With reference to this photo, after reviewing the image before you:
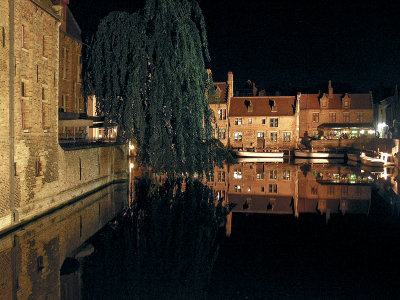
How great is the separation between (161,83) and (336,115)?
42.2 meters

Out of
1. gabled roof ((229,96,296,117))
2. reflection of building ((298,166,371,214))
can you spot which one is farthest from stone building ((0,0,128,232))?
gabled roof ((229,96,296,117))

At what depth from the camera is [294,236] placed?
35.6 feet

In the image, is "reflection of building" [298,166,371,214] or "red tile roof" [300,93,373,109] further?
"red tile roof" [300,93,373,109]

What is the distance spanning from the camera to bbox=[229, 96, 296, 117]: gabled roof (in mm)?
49781

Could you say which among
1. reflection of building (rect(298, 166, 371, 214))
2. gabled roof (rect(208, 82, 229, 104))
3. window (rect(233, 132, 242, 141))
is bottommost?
reflection of building (rect(298, 166, 371, 214))

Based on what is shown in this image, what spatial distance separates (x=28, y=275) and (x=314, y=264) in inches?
233

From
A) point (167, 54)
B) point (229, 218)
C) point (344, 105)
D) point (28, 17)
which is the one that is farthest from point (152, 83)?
point (344, 105)

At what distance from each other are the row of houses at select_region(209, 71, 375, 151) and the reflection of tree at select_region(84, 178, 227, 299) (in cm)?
→ 3488

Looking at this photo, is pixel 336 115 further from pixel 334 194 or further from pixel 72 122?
pixel 72 122

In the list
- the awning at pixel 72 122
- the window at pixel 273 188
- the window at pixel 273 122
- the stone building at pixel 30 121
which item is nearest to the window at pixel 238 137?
the window at pixel 273 122

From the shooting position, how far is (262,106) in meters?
50.8

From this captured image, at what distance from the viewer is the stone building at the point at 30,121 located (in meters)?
10.4

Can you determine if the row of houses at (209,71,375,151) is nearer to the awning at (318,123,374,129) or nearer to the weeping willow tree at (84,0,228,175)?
the awning at (318,123,374,129)

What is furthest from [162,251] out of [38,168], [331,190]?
[331,190]
